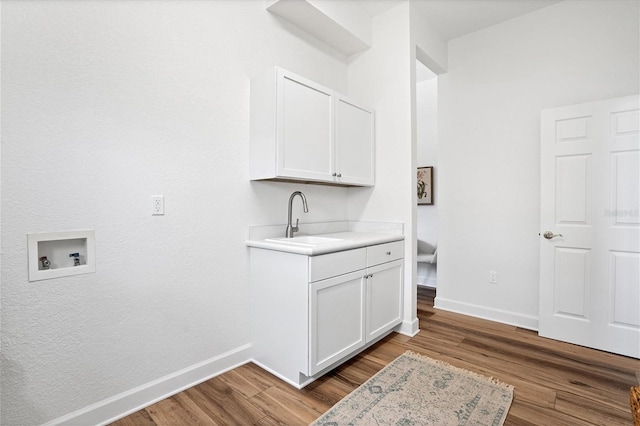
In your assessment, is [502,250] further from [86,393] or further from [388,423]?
[86,393]

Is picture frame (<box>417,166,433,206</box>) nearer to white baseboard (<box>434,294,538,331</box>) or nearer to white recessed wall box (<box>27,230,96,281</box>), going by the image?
white baseboard (<box>434,294,538,331</box>)

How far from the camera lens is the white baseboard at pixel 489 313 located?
9.55ft

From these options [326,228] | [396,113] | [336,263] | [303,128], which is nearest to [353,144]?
[396,113]

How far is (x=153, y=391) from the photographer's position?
5.86 feet

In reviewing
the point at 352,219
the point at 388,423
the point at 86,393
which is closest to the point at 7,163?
the point at 86,393

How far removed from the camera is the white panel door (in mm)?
2354

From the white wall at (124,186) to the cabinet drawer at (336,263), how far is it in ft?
2.12

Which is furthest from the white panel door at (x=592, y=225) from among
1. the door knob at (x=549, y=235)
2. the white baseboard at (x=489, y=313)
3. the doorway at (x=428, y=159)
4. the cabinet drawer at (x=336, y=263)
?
the cabinet drawer at (x=336, y=263)

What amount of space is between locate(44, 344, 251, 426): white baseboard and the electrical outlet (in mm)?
984

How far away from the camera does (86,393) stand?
1.56 m

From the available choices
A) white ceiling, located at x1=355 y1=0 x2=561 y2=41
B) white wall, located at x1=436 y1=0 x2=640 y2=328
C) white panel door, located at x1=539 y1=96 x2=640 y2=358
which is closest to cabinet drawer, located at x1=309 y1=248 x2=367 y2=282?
white wall, located at x1=436 y1=0 x2=640 y2=328

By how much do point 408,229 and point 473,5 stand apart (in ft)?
7.00

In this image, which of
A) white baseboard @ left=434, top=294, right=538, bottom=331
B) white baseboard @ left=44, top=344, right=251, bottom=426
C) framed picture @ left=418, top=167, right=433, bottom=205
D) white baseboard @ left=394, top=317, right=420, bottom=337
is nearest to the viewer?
white baseboard @ left=44, top=344, right=251, bottom=426

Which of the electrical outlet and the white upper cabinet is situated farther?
the white upper cabinet
